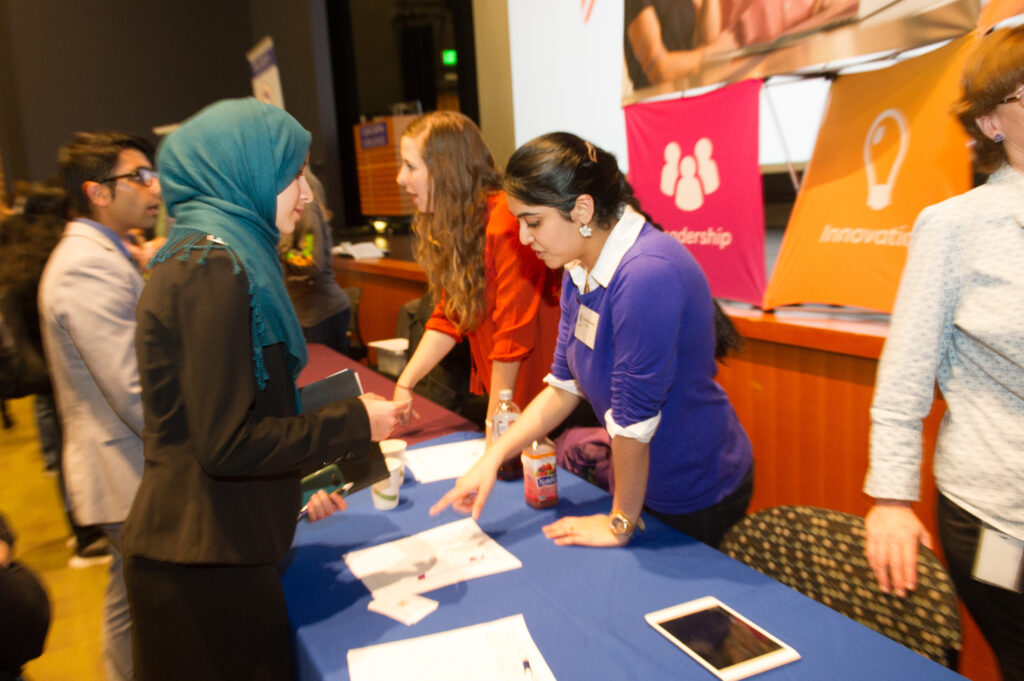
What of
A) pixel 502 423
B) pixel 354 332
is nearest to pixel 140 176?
pixel 502 423

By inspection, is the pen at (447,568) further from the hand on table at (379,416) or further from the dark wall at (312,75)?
the dark wall at (312,75)

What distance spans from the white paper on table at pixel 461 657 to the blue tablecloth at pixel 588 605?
2cm

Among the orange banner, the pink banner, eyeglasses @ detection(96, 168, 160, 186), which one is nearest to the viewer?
eyeglasses @ detection(96, 168, 160, 186)

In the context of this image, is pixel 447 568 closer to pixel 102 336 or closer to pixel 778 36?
pixel 102 336

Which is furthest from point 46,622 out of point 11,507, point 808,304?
point 11,507

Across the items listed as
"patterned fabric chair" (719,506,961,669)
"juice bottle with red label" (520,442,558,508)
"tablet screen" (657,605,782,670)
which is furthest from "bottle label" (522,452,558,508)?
"tablet screen" (657,605,782,670)

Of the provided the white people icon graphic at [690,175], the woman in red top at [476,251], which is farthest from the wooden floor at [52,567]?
the white people icon graphic at [690,175]

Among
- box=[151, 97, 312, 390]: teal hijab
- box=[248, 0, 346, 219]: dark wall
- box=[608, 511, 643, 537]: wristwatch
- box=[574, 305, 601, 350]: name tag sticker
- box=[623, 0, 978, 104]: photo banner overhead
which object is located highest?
box=[248, 0, 346, 219]: dark wall

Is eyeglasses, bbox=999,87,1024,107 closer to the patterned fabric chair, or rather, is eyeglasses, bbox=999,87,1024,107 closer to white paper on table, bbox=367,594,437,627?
the patterned fabric chair

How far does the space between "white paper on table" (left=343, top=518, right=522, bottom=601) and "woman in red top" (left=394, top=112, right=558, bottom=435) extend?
0.47 meters

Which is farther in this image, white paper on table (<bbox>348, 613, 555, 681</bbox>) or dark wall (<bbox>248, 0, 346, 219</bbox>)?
dark wall (<bbox>248, 0, 346, 219</bbox>)

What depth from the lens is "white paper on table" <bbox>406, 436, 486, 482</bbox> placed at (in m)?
1.71

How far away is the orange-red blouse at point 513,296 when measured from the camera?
1.83 m

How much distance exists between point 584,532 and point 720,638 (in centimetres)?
36
